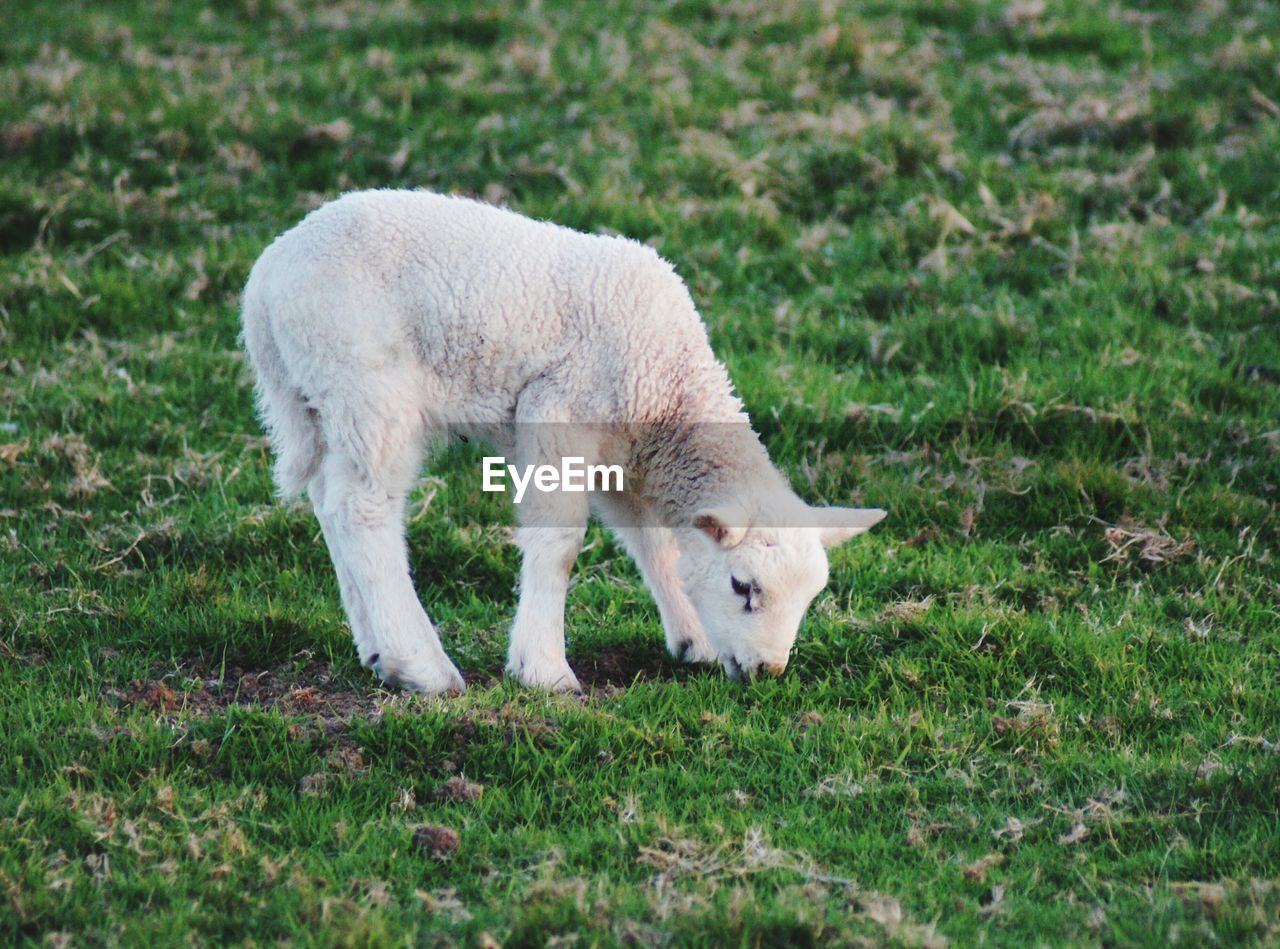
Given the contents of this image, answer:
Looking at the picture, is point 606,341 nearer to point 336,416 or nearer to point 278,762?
point 336,416

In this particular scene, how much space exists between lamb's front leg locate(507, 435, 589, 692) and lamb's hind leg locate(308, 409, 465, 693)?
0.30 metres

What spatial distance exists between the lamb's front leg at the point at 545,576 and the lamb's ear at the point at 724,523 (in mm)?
506

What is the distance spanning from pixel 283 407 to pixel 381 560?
79cm

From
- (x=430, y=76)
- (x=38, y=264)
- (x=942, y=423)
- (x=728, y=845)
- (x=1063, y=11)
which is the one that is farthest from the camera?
(x=1063, y=11)

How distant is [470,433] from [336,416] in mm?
596

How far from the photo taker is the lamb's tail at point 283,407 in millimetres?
6367

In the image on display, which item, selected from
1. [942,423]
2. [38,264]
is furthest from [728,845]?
[38,264]

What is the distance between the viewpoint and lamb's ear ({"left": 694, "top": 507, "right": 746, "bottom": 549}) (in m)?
6.02

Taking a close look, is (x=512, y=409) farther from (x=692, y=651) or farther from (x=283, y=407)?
(x=692, y=651)

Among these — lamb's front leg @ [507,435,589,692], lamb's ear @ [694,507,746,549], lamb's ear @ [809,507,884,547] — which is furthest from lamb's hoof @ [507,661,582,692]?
lamb's ear @ [809,507,884,547]

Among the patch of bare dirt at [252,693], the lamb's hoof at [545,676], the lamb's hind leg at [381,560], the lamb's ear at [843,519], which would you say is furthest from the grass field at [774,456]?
the lamb's ear at [843,519]

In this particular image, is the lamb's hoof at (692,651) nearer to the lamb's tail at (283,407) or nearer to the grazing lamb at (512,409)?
the grazing lamb at (512,409)

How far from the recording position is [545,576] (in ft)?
20.5

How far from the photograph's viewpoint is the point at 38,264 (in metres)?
9.71
